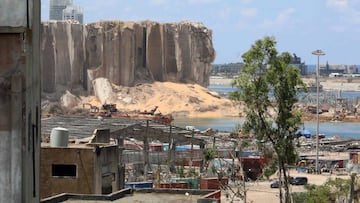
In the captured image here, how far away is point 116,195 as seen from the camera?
12.0 meters

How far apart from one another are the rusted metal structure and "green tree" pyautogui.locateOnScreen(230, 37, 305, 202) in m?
9.45

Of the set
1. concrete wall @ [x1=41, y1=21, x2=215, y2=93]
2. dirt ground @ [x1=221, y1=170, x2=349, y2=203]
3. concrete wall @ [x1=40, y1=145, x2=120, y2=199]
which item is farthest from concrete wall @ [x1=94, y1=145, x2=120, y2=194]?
concrete wall @ [x1=41, y1=21, x2=215, y2=93]

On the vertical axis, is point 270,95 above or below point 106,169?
above

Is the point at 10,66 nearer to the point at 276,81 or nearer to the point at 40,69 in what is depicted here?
the point at 40,69

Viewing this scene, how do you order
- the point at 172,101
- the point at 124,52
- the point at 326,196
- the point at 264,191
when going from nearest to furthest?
1. the point at 326,196
2. the point at 264,191
3. the point at 172,101
4. the point at 124,52

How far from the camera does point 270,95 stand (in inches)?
501

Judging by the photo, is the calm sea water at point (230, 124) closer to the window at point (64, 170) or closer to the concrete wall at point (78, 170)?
the concrete wall at point (78, 170)

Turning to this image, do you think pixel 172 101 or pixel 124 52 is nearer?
pixel 172 101

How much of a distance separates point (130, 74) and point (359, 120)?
102 ft

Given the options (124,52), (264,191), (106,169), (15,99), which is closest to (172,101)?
(124,52)

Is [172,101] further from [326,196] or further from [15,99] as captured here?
[15,99]

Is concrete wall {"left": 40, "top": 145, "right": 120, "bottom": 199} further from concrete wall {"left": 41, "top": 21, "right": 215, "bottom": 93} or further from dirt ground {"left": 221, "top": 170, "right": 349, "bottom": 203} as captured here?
concrete wall {"left": 41, "top": 21, "right": 215, "bottom": 93}

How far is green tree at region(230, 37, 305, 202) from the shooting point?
12367 millimetres

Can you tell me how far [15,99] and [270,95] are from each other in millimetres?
9946
